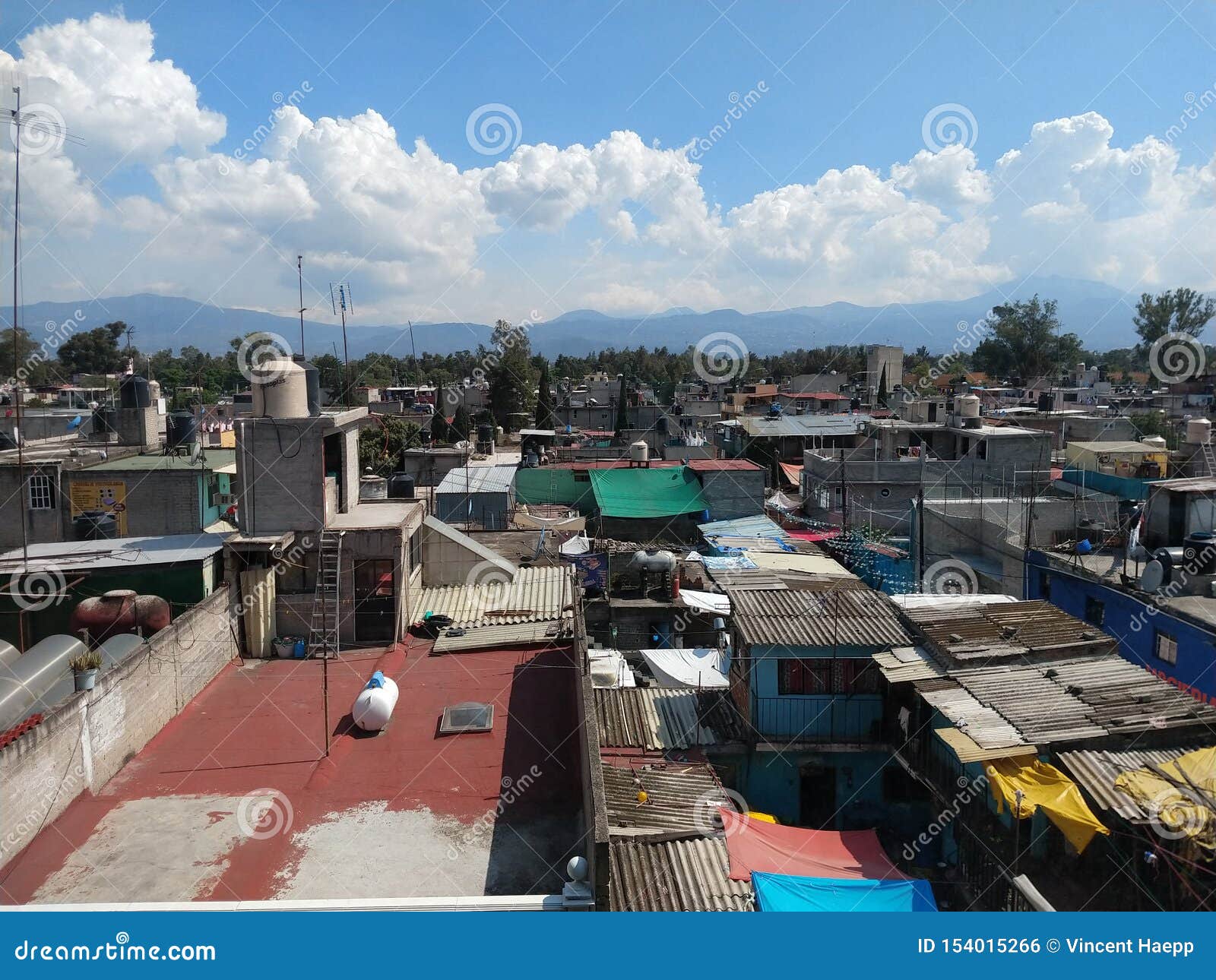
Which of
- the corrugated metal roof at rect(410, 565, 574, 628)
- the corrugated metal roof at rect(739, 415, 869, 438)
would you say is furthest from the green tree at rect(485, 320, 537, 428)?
the corrugated metal roof at rect(410, 565, 574, 628)

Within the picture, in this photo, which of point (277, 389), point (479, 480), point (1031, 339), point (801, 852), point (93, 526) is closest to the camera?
point (801, 852)

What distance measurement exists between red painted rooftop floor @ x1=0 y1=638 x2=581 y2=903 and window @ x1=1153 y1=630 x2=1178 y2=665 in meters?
9.51

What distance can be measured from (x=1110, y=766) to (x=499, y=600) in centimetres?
817

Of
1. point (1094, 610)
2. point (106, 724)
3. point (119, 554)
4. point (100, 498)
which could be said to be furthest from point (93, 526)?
point (1094, 610)

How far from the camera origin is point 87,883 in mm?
6418

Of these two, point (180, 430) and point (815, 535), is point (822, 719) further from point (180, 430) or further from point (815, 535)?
point (180, 430)

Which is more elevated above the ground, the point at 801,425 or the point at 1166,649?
the point at 801,425

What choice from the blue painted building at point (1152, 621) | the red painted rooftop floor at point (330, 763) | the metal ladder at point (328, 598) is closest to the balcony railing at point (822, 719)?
the red painted rooftop floor at point (330, 763)

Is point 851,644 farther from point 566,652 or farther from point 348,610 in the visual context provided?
point 348,610

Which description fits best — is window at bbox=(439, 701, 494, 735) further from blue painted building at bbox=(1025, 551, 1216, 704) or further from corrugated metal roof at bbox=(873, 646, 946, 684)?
blue painted building at bbox=(1025, 551, 1216, 704)

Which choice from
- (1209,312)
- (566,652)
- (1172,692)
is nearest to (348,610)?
(566,652)

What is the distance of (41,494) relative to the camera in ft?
59.4

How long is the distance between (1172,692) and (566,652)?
23.4 ft

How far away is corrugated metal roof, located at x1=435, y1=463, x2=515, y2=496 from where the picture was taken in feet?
79.8
